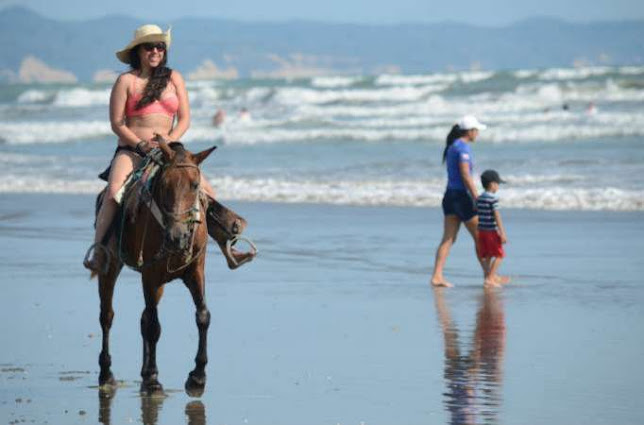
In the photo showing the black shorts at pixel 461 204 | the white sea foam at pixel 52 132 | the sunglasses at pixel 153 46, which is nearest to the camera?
the sunglasses at pixel 153 46

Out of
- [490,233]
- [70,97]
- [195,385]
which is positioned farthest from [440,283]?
[70,97]

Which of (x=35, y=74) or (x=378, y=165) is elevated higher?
(x=35, y=74)

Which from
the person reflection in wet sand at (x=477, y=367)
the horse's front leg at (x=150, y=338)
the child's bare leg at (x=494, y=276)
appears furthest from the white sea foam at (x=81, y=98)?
the horse's front leg at (x=150, y=338)

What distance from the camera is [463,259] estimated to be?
582 inches

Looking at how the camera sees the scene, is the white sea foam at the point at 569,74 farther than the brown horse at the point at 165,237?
Yes

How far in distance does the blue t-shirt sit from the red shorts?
47 cm

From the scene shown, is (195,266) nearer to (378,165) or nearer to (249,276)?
(249,276)

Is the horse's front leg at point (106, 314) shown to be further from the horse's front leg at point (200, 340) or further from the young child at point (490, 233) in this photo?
the young child at point (490, 233)

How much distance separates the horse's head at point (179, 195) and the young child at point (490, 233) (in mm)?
5304

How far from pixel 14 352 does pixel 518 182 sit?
14911 mm

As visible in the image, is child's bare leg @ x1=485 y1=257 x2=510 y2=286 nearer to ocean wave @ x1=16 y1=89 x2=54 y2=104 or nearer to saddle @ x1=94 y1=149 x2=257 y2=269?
saddle @ x1=94 y1=149 x2=257 y2=269

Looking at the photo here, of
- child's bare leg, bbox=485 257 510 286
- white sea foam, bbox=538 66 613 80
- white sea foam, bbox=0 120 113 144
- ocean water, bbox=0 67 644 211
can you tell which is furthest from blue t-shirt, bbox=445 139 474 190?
white sea foam, bbox=538 66 613 80

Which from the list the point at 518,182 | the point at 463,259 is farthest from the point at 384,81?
the point at 463,259

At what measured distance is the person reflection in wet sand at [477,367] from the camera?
25.3 ft
